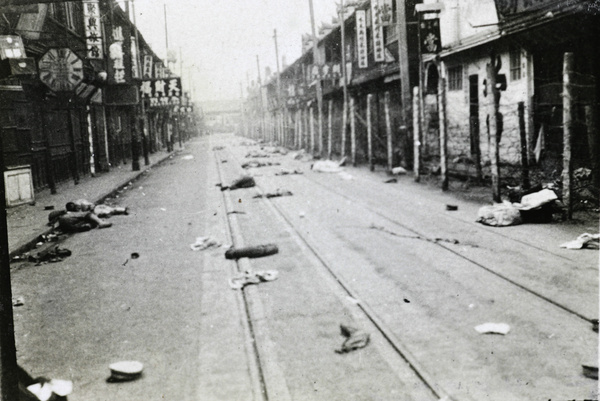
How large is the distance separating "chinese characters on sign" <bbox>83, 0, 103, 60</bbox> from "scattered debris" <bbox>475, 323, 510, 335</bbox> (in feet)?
58.7

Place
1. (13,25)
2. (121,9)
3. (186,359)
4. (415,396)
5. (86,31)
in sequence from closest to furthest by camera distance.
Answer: (415,396)
(186,359)
(13,25)
(86,31)
(121,9)

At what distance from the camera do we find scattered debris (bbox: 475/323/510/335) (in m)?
4.87

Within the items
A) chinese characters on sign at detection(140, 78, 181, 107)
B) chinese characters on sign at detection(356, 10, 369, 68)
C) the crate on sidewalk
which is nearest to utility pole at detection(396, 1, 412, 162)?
chinese characters on sign at detection(356, 10, 369, 68)

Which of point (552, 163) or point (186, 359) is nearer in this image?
Answer: point (186, 359)

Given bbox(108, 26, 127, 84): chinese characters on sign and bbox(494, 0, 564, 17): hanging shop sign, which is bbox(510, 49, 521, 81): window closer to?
bbox(494, 0, 564, 17): hanging shop sign

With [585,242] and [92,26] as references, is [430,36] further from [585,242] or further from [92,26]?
[585,242]

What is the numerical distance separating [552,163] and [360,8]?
14281mm

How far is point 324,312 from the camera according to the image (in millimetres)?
5586

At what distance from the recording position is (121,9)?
29.1 m

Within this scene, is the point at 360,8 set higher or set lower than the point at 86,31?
higher

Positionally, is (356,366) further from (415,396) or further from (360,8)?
(360,8)

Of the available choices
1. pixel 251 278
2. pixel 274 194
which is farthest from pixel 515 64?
pixel 251 278

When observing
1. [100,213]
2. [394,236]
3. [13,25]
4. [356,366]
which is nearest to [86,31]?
[13,25]

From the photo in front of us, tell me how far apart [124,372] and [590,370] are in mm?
3430
